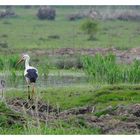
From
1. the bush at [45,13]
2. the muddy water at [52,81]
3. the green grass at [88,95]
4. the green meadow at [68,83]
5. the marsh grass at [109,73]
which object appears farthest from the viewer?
the bush at [45,13]

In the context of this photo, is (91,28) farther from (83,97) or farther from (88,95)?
(83,97)

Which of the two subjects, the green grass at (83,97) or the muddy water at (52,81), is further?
the muddy water at (52,81)

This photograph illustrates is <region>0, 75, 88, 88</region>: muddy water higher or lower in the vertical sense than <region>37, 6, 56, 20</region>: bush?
lower

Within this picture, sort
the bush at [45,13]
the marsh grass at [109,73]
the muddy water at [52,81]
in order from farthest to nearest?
the bush at [45,13], the muddy water at [52,81], the marsh grass at [109,73]

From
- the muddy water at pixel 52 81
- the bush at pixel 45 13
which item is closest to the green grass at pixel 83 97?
the muddy water at pixel 52 81

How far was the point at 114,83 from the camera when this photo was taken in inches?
765

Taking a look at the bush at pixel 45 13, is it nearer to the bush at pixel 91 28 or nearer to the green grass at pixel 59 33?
the green grass at pixel 59 33

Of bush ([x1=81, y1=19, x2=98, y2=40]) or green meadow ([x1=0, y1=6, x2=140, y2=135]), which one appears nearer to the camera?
green meadow ([x1=0, y1=6, x2=140, y2=135])

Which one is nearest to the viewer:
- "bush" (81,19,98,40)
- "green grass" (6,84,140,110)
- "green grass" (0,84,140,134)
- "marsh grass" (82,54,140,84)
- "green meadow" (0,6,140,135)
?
"green meadow" (0,6,140,135)

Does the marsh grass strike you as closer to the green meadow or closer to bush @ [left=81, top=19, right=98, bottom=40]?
the green meadow

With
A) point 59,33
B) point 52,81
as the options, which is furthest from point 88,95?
point 59,33

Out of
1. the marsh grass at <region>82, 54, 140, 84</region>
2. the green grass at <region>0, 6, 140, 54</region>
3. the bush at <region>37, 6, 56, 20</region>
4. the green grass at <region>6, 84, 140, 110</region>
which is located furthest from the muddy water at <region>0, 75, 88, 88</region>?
the bush at <region>37, 6, 56, 20</region>

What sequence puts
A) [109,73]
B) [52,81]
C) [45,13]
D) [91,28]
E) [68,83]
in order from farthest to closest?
[45,13]
[91,28]
[52,81]
[68,83]
[109,73]
